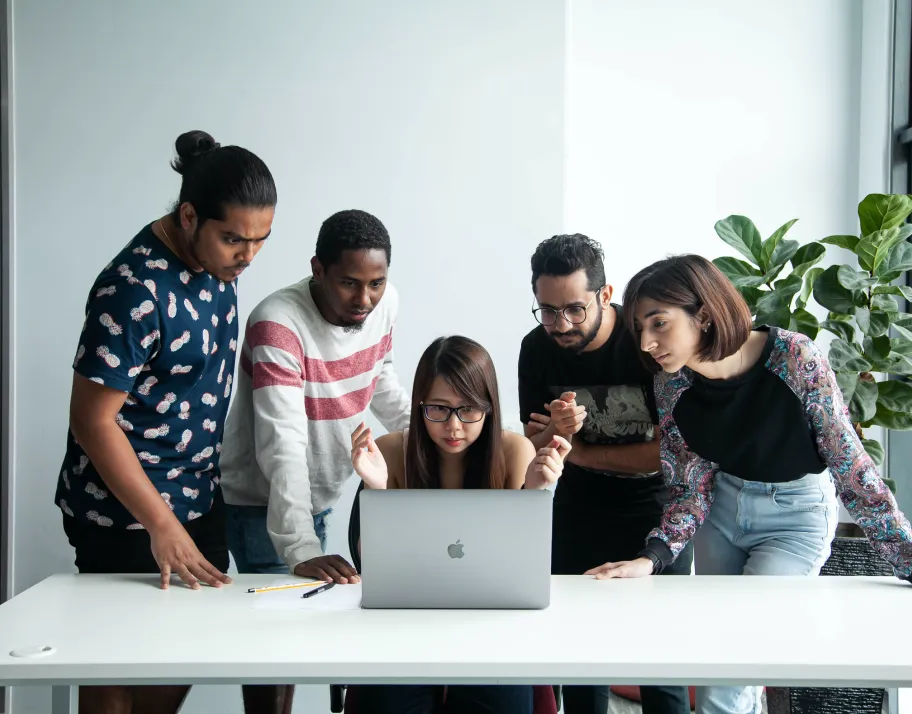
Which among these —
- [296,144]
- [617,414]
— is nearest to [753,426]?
[617,414]

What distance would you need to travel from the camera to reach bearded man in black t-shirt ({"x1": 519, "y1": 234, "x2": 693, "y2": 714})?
221 centimetres

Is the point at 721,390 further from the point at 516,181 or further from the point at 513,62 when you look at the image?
the point at 513,62

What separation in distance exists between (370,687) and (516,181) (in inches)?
79.0

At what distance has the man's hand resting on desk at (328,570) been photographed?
1.81 m

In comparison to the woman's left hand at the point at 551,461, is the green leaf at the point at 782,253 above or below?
above

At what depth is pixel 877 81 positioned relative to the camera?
357 centimetres

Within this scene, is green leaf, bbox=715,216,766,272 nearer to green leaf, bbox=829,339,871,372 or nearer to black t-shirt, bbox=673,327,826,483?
green leaf, bbox=829,339,871,372

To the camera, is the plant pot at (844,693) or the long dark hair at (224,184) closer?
the long dark hair at (224,184)

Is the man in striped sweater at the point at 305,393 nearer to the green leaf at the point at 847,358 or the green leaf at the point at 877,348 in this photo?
the green leaf at the point at 847,358

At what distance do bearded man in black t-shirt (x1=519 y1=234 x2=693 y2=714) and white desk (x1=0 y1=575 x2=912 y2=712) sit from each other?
0.47 meters

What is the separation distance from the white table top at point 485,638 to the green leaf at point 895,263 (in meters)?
1.19

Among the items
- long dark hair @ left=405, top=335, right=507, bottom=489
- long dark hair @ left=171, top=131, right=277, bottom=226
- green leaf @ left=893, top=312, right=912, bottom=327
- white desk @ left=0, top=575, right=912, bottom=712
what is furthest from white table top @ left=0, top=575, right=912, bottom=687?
green leaf @ left=893, top=312, right=912, bottom=327

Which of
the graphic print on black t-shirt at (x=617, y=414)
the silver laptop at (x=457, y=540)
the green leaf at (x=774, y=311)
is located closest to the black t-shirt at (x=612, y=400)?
the graphic print on black t-shirt at (x=617, y=414)

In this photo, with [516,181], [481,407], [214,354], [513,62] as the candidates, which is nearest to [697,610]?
[481,407]
